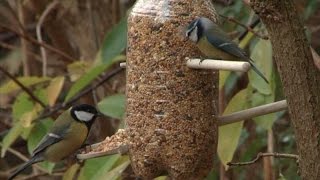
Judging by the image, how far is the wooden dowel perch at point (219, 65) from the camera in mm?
1488

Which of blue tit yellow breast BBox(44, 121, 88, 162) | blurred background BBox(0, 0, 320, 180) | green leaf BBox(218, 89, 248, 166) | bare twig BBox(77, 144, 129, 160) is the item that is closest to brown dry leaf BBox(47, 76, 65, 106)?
blurred background BBox(0, 0, 320, 180)

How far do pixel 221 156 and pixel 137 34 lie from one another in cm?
54

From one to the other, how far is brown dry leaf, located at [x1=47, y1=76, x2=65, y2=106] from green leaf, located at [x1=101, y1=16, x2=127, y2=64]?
0.19m

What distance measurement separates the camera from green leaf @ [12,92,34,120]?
114 inches

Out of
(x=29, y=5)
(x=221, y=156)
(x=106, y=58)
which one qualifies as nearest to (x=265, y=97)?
(x=221, y=156)

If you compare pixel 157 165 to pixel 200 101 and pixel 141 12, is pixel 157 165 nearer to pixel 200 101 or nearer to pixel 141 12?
pixel 200 101

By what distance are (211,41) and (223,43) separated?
1.4 inches

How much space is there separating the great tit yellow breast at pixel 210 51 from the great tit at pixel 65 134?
0.81m

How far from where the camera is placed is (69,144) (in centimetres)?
249

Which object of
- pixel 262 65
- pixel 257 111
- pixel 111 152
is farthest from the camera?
pixel 262 65

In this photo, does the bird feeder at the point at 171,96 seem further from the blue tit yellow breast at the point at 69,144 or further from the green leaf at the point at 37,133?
the green leaf at the point at 37,133

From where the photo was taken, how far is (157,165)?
1823 millimetres

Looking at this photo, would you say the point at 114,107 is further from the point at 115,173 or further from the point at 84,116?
the point at 115,173

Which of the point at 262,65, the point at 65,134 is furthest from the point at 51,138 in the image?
the point at 262,65
